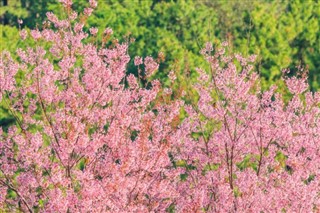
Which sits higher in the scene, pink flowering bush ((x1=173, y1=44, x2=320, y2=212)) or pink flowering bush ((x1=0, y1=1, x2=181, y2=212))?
pink flowering bush ((x1=173, y1=44, x2=320, y2=212))

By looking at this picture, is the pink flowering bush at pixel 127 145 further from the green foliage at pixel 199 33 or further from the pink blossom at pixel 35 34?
the green foliage at pixel 199 33

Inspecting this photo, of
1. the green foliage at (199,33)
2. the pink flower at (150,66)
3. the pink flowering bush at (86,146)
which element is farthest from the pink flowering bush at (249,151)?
the green foliage at (199,33)

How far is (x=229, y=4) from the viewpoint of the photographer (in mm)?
43969

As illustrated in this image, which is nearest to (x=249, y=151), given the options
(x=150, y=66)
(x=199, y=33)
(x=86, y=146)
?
(x=150, y=66)

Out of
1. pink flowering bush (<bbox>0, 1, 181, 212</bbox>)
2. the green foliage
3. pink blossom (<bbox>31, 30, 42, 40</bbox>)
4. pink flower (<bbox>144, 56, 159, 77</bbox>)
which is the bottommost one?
pink flowering bush (<bbox>0, 1, 181, 212</bbox>)

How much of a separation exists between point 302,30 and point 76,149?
927 inches

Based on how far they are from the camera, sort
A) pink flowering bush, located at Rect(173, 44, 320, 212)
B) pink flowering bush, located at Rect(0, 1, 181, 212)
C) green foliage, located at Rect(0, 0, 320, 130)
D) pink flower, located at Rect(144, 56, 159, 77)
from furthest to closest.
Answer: green foliage, located at Rect(0, 0, 320, 130)
pink flower, located at Rect(144, 56, 159, 77)
pink flowering bush, located at Rect(173, 44, 320, 212)
pink flowering bush, located at Rect(0, 1, 181, 212)

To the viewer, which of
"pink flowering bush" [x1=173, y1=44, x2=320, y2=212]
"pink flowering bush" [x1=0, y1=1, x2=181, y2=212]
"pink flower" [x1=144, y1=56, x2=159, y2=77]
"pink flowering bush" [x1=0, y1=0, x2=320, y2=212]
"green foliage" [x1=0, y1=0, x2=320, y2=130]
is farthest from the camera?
"green foliage" [x1=0, y1=0, x2=320, y2=130]

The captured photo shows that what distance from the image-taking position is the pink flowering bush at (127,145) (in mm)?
8859

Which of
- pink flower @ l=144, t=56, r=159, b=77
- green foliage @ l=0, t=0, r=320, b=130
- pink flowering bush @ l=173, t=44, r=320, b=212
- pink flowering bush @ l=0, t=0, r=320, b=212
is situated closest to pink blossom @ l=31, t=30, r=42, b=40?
pink flowering bush @ l=0, t=0, r=320, b=212

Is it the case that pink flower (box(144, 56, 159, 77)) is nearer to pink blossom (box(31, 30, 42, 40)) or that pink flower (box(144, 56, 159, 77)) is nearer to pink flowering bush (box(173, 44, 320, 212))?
pink flowering bush (box(173, 44, 320, 212))

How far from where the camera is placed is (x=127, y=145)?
9.28 meters

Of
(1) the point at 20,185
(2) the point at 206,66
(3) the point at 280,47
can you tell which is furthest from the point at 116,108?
(3) the point at 280,47

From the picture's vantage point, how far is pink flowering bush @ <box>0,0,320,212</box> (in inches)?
349
